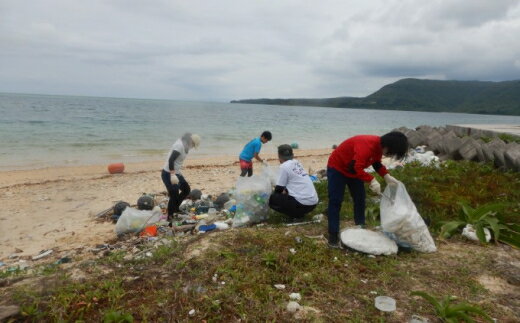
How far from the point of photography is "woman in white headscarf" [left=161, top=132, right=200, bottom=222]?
5574 mm

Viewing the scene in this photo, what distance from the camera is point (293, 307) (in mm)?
2674

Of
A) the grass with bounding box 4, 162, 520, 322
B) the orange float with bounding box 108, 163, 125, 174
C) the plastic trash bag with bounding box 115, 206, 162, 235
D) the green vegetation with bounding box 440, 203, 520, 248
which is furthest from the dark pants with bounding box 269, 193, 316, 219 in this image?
the orange float with bounding box 108, 163, 125, 174

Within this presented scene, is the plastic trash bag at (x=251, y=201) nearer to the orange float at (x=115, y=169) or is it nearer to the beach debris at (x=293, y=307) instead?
the beach debris at (x=293, y=307)

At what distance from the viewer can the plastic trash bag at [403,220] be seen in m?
3.57

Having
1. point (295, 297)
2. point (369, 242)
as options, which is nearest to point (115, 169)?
point (369, 242)

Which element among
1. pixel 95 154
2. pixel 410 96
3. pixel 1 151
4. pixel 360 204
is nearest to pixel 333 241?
pixel 360 204

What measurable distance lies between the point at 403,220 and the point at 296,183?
1600 mm

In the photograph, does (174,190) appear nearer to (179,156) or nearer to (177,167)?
(177,167)

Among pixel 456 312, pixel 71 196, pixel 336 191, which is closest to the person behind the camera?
pixel 456 312

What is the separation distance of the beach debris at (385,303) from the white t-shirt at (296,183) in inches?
81.0

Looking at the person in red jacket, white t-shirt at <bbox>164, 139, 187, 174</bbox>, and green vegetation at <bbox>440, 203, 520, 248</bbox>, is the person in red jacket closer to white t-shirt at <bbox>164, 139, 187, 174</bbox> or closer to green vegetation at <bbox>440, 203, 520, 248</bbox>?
green vegetation at <bbox>440, 203, 520, 248</bbox>

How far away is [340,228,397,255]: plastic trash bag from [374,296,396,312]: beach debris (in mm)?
879

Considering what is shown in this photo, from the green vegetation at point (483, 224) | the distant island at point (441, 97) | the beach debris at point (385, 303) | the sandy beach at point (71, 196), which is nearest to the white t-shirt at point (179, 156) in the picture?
the sandy beach at point (71, 196)

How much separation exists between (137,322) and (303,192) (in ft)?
9.24
